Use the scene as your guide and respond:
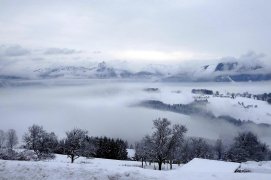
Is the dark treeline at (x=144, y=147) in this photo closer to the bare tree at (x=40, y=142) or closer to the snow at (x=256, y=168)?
the bare tree at (x=40, y=142)

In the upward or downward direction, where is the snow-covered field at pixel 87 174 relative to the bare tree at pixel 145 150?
upward

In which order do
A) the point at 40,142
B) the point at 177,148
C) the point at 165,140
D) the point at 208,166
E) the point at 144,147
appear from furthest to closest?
the point at 40,142
the point at 144,147
the point at 177,148
the point at 165,140
the point at 208,166

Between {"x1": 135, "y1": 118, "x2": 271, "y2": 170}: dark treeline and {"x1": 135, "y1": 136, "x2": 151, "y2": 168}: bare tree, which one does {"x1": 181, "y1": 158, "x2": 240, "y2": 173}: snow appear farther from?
{"x1": 135, "y1": 136, "x2": 151, "y2": 168}: bare tree

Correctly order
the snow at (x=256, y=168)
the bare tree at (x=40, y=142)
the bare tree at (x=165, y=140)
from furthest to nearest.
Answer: the bare tree at (x=40, y=142) → the snow at (x=256, y=168) → the bare tree at (x=165, y=140)

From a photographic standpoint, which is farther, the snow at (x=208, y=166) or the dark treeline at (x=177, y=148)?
the dark treeline at (x=177, y=148)

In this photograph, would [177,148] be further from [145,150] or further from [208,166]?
[208,166]

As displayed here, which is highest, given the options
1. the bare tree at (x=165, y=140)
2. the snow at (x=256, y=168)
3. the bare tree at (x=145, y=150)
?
the bare tree at (x=165, y=140)

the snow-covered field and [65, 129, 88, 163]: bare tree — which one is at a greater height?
the snow-covered field

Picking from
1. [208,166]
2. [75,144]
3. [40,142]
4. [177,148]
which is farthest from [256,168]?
[40,142]

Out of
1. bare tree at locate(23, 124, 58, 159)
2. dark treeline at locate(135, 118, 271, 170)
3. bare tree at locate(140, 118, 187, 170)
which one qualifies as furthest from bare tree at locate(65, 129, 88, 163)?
bare tree at locate(140, 118, 187, 170)

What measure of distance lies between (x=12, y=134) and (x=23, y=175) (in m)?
128

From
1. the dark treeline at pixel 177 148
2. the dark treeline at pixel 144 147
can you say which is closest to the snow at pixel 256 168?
the dark treeline at pixel 177 148

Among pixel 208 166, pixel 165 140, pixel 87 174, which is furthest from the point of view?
pixel 165 140

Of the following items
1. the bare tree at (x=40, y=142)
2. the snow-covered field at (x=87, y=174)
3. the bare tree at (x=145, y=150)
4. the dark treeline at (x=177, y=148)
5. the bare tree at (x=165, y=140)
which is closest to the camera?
the snow-covered field at (x=87, y=174)
